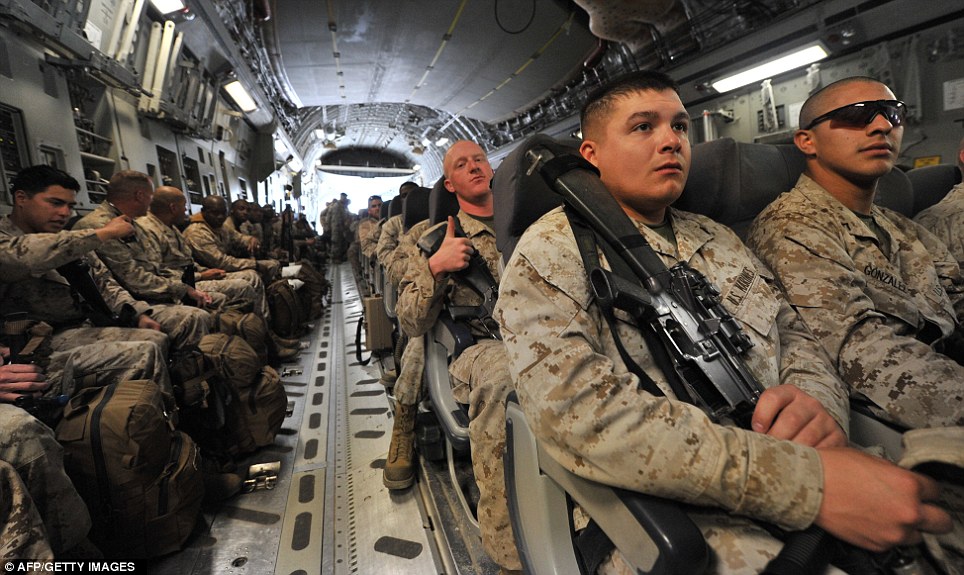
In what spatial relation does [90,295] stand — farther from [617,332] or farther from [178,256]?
[617,332]

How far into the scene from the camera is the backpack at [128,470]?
1655 mm

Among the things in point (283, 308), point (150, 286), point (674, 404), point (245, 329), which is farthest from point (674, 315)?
point (283, 308)

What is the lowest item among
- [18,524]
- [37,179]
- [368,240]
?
[18,524]

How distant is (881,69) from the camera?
4.36 meters

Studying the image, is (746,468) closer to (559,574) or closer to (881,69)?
(559,574)

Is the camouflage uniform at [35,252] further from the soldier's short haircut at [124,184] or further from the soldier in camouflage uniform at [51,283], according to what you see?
the soldier's short haircut at [124,184]

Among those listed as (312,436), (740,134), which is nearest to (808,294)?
(312,436)

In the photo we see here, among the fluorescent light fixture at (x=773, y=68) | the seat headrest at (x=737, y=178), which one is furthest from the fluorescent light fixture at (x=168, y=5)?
the fluorescent light fixture at (x=773, y=68)

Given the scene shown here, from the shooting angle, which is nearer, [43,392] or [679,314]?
[679,314]

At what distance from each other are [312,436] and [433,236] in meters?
1.74

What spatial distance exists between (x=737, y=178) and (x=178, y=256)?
4.54 m

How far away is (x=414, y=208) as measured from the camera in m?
3.45

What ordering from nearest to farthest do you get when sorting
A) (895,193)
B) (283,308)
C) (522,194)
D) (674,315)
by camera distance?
(674,315), (522,194), (895,193), (283,308)

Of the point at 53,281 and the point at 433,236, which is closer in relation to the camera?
the point at 433,236
